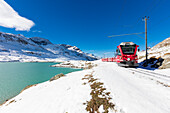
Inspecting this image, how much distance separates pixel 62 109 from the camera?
3.45 m

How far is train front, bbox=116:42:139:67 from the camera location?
12445 millimetres

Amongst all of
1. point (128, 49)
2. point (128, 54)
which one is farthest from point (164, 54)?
point (128, 54)

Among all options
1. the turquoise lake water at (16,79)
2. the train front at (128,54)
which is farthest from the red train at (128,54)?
the turquoise lake water at (16,79)

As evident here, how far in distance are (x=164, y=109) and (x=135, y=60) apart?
450 inches

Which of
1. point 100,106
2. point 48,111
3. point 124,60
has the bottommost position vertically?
point 48,111

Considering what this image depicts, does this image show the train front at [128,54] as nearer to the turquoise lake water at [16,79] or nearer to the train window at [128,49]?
the train window at [128,49]

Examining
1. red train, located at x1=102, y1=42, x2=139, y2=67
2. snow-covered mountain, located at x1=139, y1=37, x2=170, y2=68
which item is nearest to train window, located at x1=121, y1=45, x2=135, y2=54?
red train, located at x1=102, y1=42, x2=139, y2=67

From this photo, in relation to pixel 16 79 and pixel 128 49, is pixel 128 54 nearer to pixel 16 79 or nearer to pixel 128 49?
pixel 128 49

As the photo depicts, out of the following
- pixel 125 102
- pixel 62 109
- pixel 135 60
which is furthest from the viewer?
pixel 135 60

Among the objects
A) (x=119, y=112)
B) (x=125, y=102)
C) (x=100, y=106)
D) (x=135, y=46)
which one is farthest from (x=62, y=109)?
(x=135, y=46)

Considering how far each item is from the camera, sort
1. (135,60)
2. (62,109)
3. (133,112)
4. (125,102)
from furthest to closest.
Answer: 1. (135,60)
2. (62,109)
3. (125,102)
4. (133,112)

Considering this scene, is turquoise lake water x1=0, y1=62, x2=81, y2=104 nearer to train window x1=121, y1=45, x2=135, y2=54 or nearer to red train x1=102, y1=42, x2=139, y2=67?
red train x1=102, y1=42, x2=139, y2=67

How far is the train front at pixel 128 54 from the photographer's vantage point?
12445 millimetres

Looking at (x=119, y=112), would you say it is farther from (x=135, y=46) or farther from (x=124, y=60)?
(x=135, y=46)
